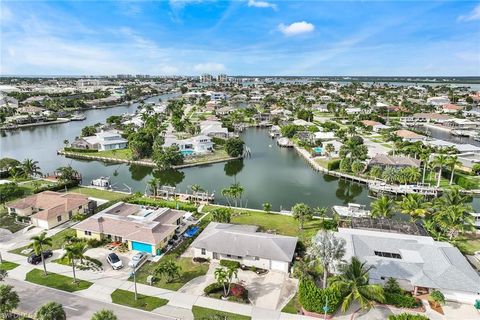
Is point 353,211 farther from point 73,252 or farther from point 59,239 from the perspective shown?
point 59,239

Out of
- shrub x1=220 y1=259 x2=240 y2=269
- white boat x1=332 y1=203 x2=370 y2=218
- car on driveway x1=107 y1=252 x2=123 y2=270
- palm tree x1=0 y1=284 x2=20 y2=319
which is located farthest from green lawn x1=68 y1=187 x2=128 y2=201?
white boat x1=332 y1=203 x2=370 y2=218

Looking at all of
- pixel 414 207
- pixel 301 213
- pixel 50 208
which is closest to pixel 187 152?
pixel 50 208

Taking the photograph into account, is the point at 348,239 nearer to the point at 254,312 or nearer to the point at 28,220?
the point at 254,312

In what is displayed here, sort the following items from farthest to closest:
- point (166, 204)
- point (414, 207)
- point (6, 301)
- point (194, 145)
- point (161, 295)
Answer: point (194, 145), point (166, 204), point (414, 207), point (161, 295), point (6, 301)

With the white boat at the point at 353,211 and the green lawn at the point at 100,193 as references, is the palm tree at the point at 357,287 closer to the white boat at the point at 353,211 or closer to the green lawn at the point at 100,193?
the white boat at the point at 353,211

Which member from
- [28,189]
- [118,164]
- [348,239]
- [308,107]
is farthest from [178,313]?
[308,107]

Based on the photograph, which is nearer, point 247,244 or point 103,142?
point 247,244
